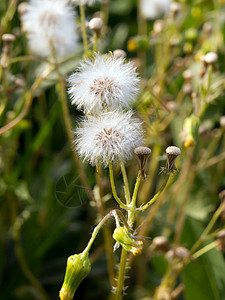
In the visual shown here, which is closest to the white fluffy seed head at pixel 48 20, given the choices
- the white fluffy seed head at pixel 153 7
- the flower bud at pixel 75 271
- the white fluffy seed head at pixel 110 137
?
the white fluffy seed head at pixel 153 7

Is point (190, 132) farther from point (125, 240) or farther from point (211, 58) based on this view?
point (125, 240)

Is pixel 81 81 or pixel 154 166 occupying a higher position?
pixel 81 81

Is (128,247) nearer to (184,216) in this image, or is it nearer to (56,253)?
(184,216)

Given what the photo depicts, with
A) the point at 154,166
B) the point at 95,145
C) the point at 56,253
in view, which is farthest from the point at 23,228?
the point at 95,145

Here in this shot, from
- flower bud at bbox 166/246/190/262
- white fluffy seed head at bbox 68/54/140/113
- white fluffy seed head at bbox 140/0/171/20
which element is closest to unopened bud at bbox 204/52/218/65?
white fluffy seed head at bbox 68/54/140/113

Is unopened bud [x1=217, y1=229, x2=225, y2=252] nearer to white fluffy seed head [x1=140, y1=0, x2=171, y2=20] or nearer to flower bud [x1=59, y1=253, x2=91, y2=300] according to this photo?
flower bud [x1=59, y1=253, x2=91, y2=300]
